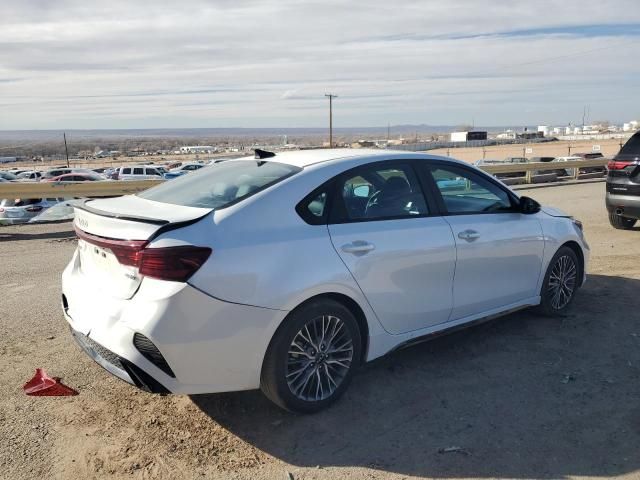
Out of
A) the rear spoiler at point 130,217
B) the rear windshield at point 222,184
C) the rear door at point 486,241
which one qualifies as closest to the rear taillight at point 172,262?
the rear spoiler at point 130,217

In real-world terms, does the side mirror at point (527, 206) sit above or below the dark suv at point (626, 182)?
above

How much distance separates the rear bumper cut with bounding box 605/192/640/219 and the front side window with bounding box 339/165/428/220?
20.9ft

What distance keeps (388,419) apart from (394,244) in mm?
1130

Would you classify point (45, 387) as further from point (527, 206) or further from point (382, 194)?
point (527, 206)

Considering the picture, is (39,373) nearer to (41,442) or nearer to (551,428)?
(41,442)

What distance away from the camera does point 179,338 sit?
10.6ft

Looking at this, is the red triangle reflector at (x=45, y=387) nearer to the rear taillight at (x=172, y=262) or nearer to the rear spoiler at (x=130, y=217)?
the rear spoiler at (x=130, y=217)

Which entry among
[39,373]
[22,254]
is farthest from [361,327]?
[22,254]

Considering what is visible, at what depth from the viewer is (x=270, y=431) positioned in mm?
3631

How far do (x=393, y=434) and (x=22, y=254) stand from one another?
7396 mm

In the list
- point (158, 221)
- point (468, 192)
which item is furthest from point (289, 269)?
point (468, 192)

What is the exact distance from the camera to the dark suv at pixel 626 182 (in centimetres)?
929

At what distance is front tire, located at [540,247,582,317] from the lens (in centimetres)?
538

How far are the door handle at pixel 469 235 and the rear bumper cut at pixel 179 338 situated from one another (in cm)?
167
